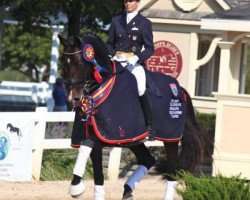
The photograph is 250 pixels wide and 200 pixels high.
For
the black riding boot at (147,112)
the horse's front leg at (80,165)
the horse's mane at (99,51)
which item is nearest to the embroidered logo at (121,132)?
the horse's front leg at (80,165)

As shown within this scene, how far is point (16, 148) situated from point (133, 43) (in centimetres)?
405

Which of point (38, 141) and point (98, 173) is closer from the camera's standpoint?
point (98, 173)

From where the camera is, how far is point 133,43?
11.7 metres

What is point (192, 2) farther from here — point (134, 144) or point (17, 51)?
point (17, 51)

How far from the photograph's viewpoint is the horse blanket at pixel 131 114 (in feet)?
35.5

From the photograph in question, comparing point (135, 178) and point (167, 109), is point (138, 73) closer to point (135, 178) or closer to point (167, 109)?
point (167, 109)

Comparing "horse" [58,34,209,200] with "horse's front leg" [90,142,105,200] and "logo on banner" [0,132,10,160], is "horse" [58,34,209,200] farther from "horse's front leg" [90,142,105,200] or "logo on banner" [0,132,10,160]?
"logo on banner" [0,132,10,160]

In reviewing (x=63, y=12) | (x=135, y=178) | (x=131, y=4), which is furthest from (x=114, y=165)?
(x=63, y=12)

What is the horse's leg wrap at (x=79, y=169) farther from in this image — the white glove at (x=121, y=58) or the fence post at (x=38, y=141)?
the fence post at (x=38, y=141)

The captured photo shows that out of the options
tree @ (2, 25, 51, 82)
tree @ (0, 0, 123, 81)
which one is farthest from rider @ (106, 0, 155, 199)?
tree @ (2, 25, 51, 82)

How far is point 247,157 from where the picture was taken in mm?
16172

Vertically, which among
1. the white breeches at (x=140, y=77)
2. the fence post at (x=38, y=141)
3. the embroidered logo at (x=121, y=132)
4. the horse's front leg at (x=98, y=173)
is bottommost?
the fence post at (x=38, y=141)

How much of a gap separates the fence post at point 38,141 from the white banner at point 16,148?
11 cm

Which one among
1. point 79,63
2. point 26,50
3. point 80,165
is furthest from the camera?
point 26,50
